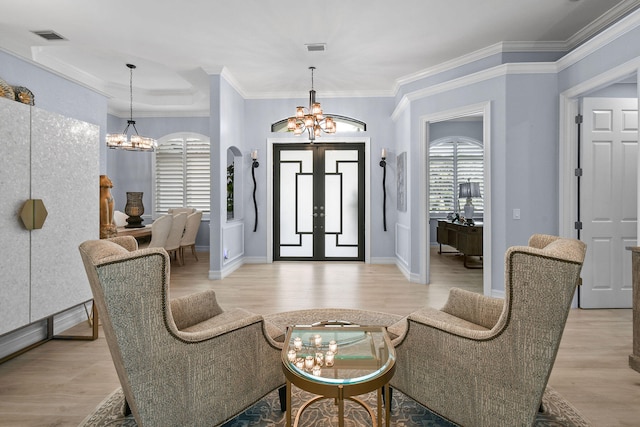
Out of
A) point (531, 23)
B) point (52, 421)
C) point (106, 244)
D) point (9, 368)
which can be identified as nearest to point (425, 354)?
point (106, 244)

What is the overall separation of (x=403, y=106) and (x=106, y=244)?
16.2ft

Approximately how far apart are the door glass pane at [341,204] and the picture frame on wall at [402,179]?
95 cm

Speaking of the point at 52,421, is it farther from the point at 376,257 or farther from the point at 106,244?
the point at 376,257

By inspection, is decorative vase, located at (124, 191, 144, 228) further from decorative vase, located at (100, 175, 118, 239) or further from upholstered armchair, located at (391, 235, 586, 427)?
upholstered armchair, located at (391, 235, 586, 427)

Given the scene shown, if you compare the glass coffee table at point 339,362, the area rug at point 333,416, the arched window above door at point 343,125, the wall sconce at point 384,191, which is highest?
the arched window above door at point 343,125

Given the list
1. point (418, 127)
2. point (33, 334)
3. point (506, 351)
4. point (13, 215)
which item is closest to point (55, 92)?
point (13, 215)

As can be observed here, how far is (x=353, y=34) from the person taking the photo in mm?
4242

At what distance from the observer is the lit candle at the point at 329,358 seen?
160cm

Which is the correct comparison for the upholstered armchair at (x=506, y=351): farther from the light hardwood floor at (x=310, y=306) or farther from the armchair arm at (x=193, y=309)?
the armchair arm at (x=193, y=309)

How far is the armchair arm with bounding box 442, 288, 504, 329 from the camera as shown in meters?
2.06

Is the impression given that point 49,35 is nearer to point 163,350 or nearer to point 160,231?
point 160,231

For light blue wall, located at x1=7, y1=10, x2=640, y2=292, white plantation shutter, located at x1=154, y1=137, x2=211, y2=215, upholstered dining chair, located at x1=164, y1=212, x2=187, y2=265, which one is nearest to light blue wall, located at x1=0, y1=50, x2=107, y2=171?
light blue wall, located at x1=7, y1=10, x2=640, y2=292

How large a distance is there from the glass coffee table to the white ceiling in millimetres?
3123

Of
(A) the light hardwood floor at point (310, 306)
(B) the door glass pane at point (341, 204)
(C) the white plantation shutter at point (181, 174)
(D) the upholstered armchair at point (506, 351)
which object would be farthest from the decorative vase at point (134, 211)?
(D) the upholstered armchair at point (506, 351)
